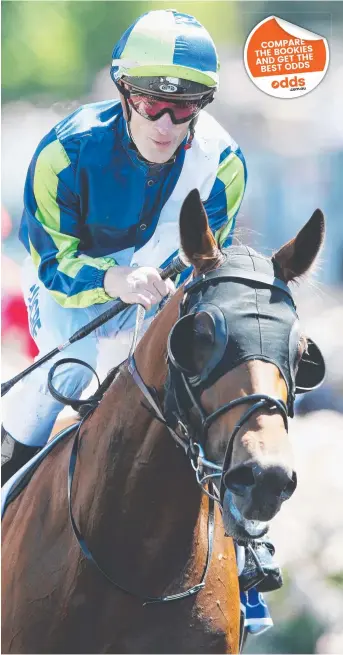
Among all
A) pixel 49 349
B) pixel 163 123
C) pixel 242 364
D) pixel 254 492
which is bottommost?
pixel 49 349

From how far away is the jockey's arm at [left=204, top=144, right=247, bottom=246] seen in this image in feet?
8.17

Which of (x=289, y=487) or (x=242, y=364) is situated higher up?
(x=242, y=364)

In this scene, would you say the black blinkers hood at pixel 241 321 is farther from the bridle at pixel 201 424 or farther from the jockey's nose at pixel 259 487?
the jockey's nose at pixel 259 487

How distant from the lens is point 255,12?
113 inches

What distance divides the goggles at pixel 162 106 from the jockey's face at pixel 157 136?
0.01m

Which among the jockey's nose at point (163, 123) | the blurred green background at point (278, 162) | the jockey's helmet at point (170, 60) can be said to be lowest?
the blurred green background at point (278, 162)

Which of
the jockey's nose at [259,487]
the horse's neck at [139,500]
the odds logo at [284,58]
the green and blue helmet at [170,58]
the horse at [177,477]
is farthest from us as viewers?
the odds logo at [284,58]

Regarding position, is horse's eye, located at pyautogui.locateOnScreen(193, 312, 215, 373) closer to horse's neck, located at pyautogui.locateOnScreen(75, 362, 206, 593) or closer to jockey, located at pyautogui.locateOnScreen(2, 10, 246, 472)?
horse's neck, located at pyautogui.locateOnScreen(75, 362, 206, 593)

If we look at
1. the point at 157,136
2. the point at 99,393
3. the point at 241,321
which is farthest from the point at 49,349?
the point at 241,321

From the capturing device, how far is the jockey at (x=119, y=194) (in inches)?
84.3

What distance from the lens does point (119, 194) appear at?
2.37 meters

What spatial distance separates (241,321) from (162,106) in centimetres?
84

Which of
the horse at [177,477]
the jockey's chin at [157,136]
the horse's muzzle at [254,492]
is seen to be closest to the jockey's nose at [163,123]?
the jockey's chin at [157,136]

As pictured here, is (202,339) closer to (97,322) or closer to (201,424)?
(201,424)
